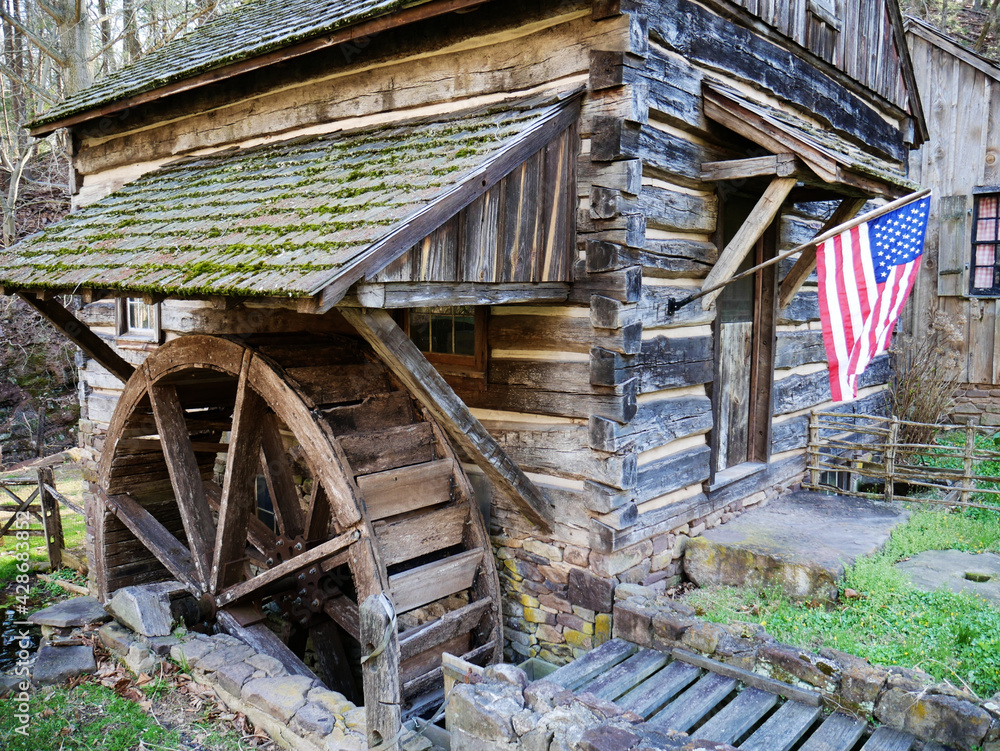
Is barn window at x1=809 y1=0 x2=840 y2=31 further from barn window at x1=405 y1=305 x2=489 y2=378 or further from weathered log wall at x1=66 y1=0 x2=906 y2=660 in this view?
barn window at x1=405 y1=305 x2=489 y2=378

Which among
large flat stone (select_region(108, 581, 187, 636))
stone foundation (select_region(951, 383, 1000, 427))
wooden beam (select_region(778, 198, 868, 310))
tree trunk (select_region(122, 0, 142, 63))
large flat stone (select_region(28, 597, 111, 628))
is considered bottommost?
large flat stone (select_region(28, 597, 111, 628))

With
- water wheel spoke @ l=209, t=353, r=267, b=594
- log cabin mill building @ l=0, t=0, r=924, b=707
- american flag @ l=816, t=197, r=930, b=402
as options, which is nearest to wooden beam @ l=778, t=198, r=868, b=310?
log cabin mill building @ l=0, t=0, r=924, b=707

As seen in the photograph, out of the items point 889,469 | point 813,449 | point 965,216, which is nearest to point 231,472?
point 813,449

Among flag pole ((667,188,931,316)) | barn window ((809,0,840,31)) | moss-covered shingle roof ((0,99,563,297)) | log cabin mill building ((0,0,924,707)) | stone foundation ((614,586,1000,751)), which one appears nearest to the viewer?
stone foundation ((614,586,1000,751))

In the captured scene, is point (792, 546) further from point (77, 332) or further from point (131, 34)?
point (131, 34)

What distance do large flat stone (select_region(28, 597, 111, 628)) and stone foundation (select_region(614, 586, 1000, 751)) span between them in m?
4.46

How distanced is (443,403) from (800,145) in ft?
8.30

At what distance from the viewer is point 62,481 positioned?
39.5 feet

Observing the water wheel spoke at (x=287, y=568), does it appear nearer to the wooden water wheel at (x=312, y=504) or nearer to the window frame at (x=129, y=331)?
the wooden water wheel at (x=312, y=504)

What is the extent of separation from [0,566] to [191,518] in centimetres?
459

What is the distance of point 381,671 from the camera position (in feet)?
11.6

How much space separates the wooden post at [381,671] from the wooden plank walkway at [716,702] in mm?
887

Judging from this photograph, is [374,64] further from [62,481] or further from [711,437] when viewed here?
[62,481]

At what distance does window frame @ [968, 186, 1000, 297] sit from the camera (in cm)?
896
